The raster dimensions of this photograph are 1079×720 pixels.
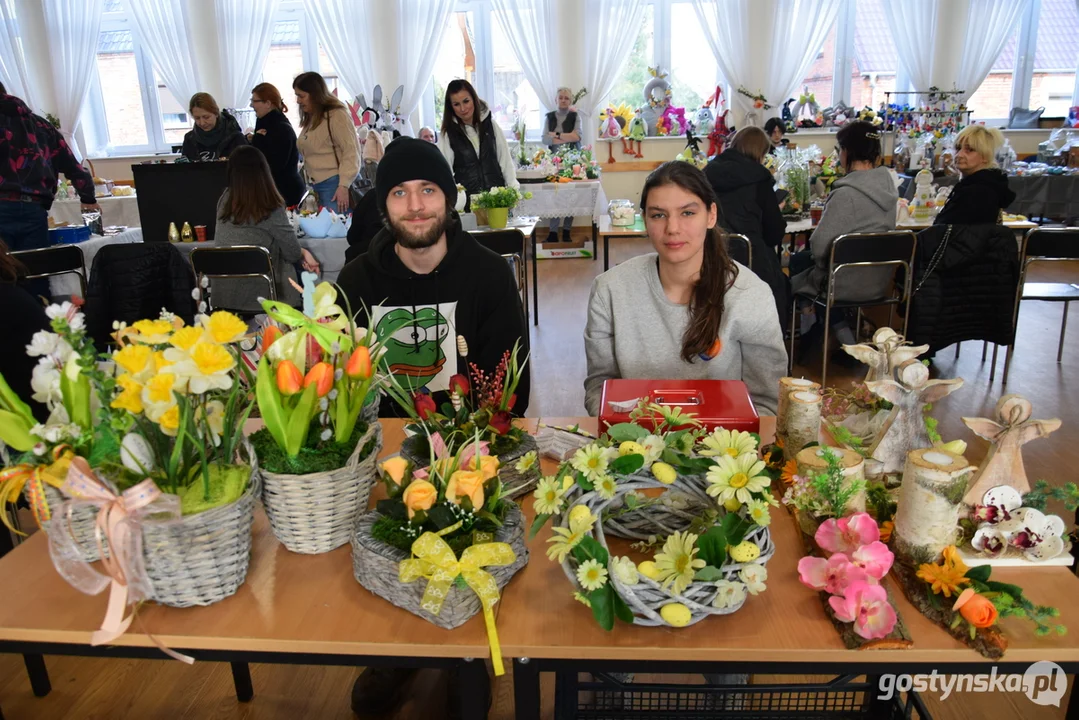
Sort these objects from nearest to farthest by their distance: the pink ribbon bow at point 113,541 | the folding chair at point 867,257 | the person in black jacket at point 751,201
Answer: the pink ribbon bow at point 113,541 → the folding chair at point 867,257 → the person in black jacket at point 751,201

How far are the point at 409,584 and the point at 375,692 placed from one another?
2.97ft

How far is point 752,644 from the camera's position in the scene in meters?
1.02

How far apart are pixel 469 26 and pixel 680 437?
835cm

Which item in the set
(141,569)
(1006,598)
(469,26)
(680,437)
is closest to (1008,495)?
(1006,598)

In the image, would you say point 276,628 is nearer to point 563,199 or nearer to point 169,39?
point 563,199

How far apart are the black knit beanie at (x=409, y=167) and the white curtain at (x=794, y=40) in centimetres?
704

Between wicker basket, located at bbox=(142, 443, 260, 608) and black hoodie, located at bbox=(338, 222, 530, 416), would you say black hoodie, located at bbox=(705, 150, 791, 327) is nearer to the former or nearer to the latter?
black hoodie, located at bbox=(338, 222, 530, 416)

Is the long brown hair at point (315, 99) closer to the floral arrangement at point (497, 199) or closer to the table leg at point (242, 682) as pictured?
the floral arrangement at point (497, 199)

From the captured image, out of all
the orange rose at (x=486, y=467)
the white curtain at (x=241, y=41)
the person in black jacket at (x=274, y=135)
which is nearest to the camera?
the orange rose at (x=486, y=467)

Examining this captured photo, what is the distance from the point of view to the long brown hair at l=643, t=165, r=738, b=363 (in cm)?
188

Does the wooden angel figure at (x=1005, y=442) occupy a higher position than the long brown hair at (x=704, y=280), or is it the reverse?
the long brown hair at (x=704, y=280)

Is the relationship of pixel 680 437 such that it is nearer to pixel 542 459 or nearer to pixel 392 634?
pixel 542 459

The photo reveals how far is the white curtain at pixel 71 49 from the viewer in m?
8.77

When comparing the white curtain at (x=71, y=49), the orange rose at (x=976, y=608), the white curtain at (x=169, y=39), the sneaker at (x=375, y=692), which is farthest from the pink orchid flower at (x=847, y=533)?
the white curtain at (x=71, y=49)
